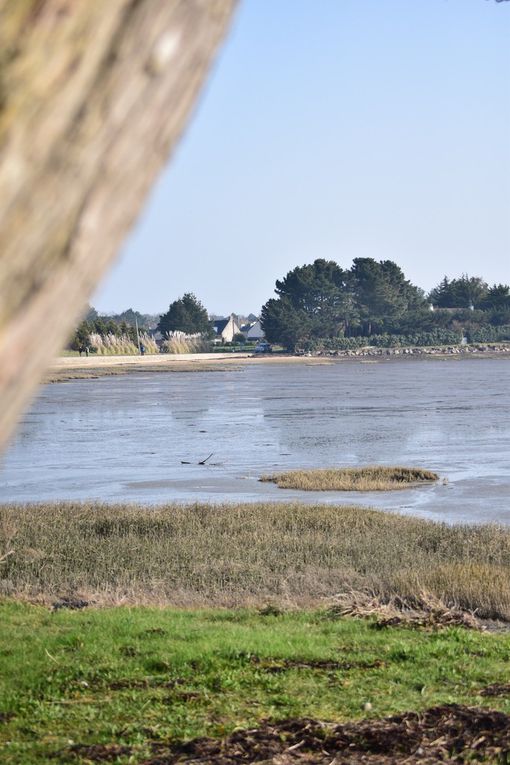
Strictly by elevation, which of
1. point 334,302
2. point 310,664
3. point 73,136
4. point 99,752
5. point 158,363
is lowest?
point 310,664

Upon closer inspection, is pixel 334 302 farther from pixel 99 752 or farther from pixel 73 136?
pixel 73 136

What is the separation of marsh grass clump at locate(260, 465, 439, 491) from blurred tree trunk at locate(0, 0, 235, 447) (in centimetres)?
2734

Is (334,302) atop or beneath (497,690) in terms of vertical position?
atop

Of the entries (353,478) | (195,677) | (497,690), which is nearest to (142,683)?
(195,677)

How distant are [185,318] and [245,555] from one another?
14937cm

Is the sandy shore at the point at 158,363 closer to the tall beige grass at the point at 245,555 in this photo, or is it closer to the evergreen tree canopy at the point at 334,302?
the evergreen tree canopy at the point at 334,302

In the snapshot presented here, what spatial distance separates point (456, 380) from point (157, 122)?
94237 millimetres

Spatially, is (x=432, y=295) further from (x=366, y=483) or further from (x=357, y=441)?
(x=366, y=483)

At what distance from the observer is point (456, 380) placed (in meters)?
94.2

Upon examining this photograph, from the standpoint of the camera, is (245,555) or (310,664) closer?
(310,664)

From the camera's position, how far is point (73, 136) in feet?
4.77

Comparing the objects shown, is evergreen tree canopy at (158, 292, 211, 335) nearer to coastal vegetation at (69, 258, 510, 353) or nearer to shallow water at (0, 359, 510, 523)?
coastal vegetation at (69, 258, 510, 353)

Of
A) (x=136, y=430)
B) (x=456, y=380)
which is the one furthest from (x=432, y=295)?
(x=136, y=430)

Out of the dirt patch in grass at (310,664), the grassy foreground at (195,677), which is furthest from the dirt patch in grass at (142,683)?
the dirt patch in grass at (310,664)
